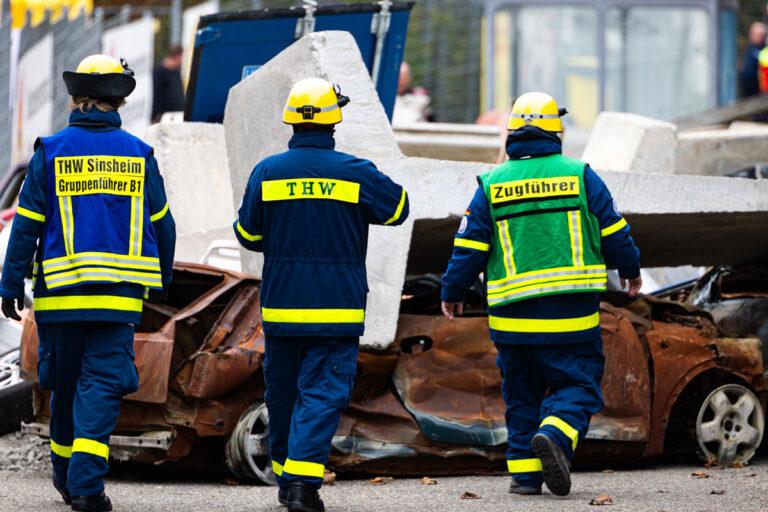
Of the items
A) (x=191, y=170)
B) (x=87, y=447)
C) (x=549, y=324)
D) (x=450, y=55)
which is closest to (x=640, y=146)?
(x=191, y=170)

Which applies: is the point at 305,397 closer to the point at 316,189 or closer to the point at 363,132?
the point at 316,189

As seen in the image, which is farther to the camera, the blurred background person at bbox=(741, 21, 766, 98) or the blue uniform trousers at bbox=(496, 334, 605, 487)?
the blurred background person at bbox=(741, 21, 766, 98)

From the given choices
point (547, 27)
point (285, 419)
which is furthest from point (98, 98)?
point (547, 27)

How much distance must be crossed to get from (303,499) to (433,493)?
1.07 metres

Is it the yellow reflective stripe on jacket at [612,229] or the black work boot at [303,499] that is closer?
the black work boot at [303,499]

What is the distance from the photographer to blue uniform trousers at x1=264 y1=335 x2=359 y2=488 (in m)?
6.20

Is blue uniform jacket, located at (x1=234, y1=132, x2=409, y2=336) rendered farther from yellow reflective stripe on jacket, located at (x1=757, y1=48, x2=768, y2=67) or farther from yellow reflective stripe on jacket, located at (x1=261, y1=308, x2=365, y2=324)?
yellow reflective stripe on jacket, located at (x1=757, y1=48, x2=768, y2=67)

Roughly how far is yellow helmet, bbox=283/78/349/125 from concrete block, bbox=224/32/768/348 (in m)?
1.24

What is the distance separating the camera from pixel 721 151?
1344cm

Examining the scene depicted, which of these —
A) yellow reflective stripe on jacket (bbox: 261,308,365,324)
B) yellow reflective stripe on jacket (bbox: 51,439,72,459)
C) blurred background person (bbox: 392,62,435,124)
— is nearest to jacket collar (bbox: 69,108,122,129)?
yellow reflective stripe on jacket (bbox: 261,308,365,324)

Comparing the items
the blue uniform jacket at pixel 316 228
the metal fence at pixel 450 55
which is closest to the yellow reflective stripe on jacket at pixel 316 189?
the blue uniform jacket at pixel 316 228

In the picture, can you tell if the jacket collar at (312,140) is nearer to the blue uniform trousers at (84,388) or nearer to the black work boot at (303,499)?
the blue uniform trousers at (84,388)

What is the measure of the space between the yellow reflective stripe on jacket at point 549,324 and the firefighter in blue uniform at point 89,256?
5.11 ft

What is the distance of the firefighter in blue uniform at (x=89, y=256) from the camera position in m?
6.25
